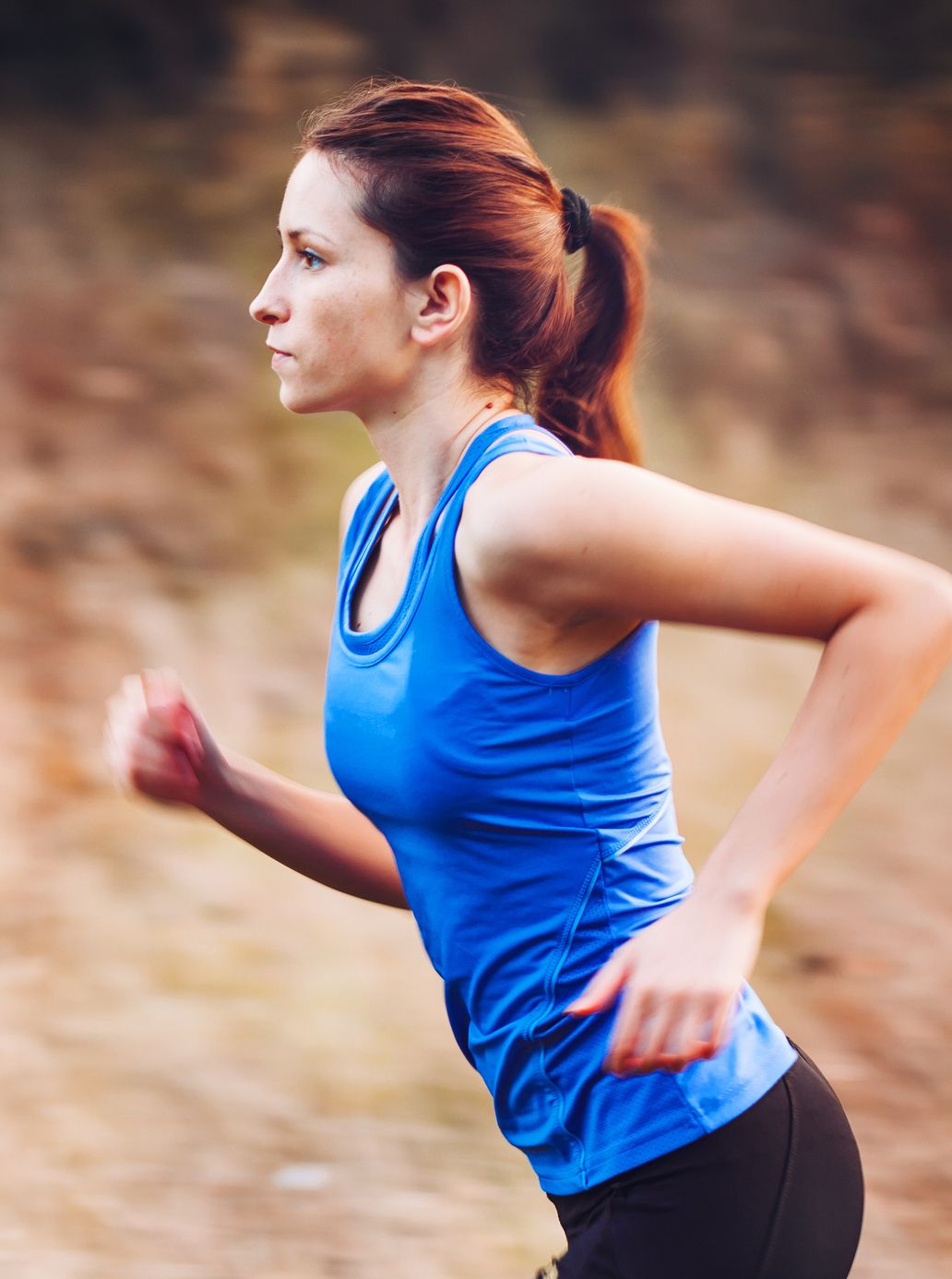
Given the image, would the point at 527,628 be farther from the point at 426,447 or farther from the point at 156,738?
the point at 156,738

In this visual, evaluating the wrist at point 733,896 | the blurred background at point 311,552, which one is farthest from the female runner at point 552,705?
the blurred background at point 311,552

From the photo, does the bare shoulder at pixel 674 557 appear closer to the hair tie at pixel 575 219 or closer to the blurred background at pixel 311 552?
the hair tie at pixel 575 219

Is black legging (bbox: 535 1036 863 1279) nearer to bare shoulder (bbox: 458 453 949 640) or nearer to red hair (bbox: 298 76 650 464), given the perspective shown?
bare shoulder (bbox: 458 453 949 640)

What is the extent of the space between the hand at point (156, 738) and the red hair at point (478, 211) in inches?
17.3

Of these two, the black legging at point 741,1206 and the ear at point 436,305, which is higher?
the ear at point 436,305

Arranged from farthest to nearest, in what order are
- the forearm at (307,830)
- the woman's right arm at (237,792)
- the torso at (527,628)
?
the forearm at (307,830) → the woman's right arm at (237,792) → the torso at (527,628)

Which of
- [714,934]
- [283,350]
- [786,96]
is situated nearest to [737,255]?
[786,96]

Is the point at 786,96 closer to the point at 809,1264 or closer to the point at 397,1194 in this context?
the point at 397,1194

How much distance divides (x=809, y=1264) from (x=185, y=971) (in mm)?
2557

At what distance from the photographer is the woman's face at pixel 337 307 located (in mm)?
Answer: 1362

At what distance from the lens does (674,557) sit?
114 centimetres

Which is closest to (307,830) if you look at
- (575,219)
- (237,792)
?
(237,792)

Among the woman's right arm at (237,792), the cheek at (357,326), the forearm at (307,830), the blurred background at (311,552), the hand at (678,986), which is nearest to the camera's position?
the hand at (678,986)

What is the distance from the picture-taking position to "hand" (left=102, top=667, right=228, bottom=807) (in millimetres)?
1458
